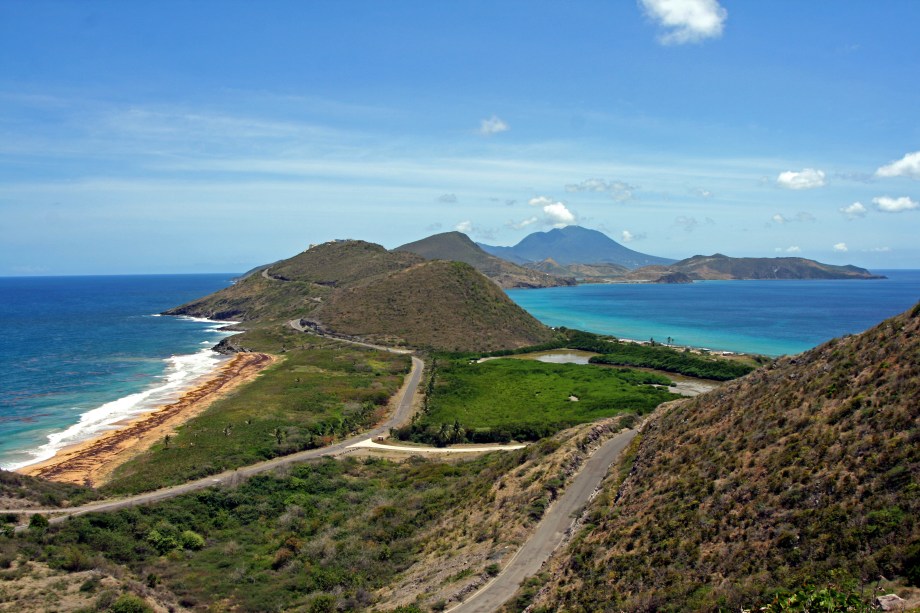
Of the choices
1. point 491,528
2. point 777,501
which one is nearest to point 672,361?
point 491,528

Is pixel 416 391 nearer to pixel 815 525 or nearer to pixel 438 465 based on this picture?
pixel 438 465

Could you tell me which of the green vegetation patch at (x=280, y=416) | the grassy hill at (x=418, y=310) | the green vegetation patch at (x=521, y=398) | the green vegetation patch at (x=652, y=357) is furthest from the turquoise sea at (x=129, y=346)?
the green vegetation patch at (x=521, y=398)

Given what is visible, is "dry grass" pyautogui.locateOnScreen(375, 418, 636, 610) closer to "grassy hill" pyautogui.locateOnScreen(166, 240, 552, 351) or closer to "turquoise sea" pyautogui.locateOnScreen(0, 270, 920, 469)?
"turquoise sea" pyautogui.locateOnScreen(0, 270, 920, 469)

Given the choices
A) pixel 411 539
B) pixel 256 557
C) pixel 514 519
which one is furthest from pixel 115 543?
pixel 514 519

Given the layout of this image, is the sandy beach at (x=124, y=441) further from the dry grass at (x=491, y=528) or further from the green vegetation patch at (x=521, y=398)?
the dry grass at (x=491, y=528)

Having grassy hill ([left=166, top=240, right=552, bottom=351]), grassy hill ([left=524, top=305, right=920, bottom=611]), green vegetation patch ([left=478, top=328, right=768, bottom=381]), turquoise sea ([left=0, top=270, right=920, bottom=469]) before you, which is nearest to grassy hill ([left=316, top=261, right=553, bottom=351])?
grassy hill ([left=166, top=240, right=552, bottom=351])

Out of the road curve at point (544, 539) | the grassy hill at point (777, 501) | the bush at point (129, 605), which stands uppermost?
the grassy hill at point (777, 501)
